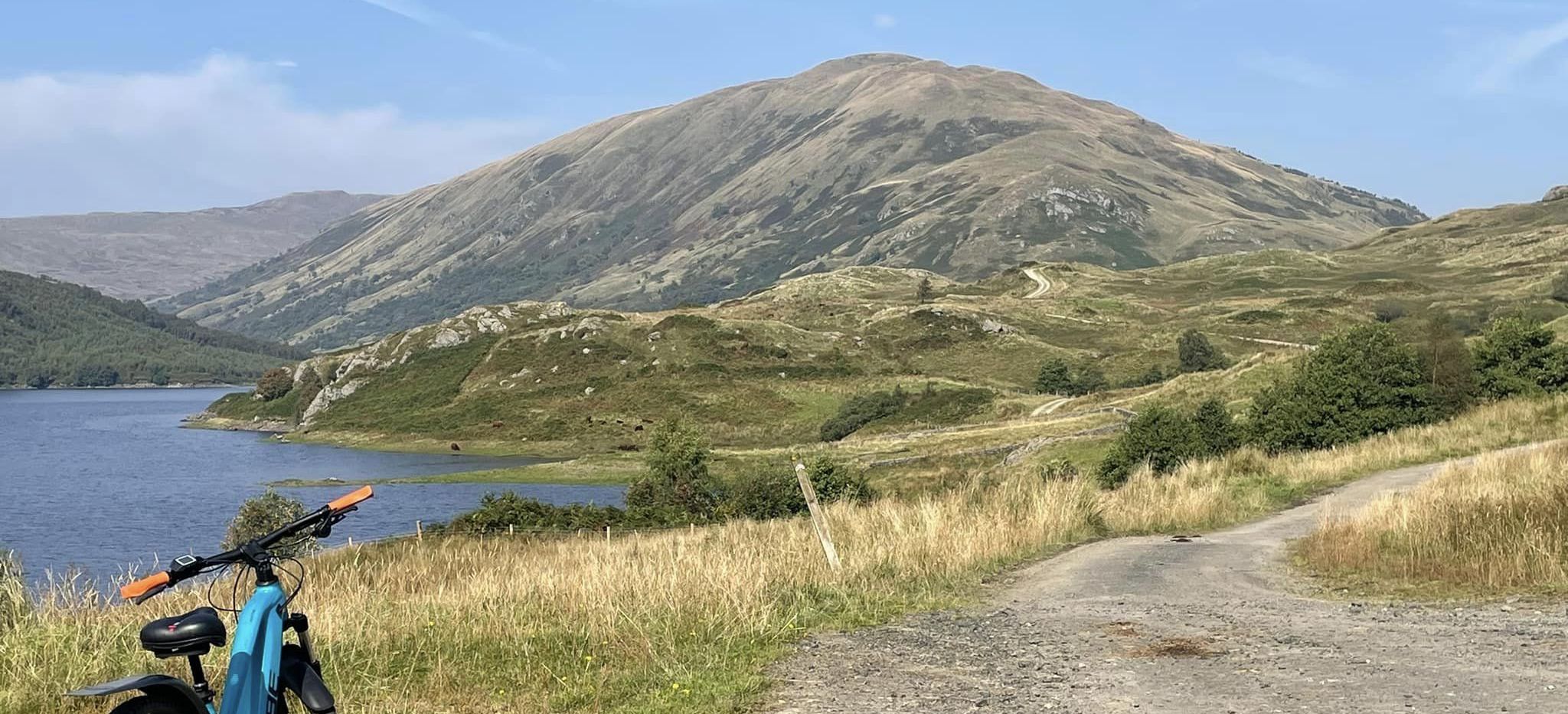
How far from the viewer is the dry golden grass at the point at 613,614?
9.95 m

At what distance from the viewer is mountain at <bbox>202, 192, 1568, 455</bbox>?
138750 mm

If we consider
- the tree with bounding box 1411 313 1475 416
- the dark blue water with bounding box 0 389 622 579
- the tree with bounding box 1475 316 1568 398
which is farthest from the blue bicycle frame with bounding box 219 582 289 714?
the tree with bounding box 1475 316 1568 398

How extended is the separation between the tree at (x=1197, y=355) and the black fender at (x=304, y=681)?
12873 cm

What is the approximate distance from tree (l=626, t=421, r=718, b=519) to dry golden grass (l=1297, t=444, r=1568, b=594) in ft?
144

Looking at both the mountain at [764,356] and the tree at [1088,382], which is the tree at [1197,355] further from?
the tree at [1088,382]

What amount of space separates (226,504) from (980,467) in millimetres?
61239

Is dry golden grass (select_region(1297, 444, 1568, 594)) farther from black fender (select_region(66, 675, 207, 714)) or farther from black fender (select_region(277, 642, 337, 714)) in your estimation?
black fender (select_region(66, 675, 207, 714))

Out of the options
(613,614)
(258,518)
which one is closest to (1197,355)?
(258,518)

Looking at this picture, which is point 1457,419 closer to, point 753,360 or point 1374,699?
point 1374,699

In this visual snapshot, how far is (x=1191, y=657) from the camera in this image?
35.6 ft

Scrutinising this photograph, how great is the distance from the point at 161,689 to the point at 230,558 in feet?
2.52

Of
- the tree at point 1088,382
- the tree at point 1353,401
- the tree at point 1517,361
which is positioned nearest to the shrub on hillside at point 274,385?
the tree at point 1088,382

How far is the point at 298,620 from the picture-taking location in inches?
283

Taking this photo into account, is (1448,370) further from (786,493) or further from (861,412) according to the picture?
(861,412)
